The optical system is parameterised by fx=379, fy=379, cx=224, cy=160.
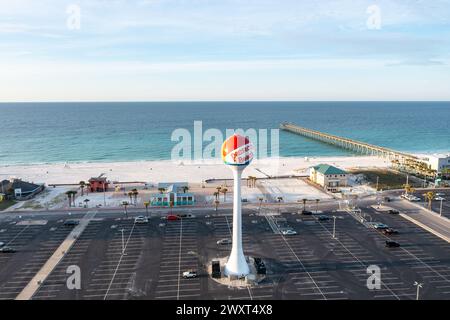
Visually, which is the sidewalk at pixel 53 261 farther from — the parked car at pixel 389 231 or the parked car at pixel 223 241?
the parked car at pixel 389 231

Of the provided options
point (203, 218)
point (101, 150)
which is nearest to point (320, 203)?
point (203, 218)

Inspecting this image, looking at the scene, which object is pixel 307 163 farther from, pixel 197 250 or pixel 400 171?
pixel 197 250

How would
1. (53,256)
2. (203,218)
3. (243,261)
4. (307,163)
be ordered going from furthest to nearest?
1. (307,163)
2. (203,218)
3. (53,256)
4. (243,261)

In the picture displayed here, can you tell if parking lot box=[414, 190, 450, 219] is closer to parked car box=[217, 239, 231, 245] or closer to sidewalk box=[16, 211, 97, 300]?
parked car box=[217, 239, 231, 245]

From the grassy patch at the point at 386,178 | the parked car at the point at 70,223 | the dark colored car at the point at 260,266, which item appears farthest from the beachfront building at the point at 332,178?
the parked car at the point at 70,223

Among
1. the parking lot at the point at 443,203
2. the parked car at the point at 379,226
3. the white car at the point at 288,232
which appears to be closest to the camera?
the white car at the point at 288,232

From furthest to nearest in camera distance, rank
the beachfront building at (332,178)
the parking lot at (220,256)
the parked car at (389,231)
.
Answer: the beachfront building at (332,178), the parked car at (389,231), the parking lot at (220,256)

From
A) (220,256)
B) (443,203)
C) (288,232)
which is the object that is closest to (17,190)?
(220,256)

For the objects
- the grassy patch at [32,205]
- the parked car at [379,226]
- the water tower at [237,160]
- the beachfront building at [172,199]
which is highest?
the water tower at [237,160]
